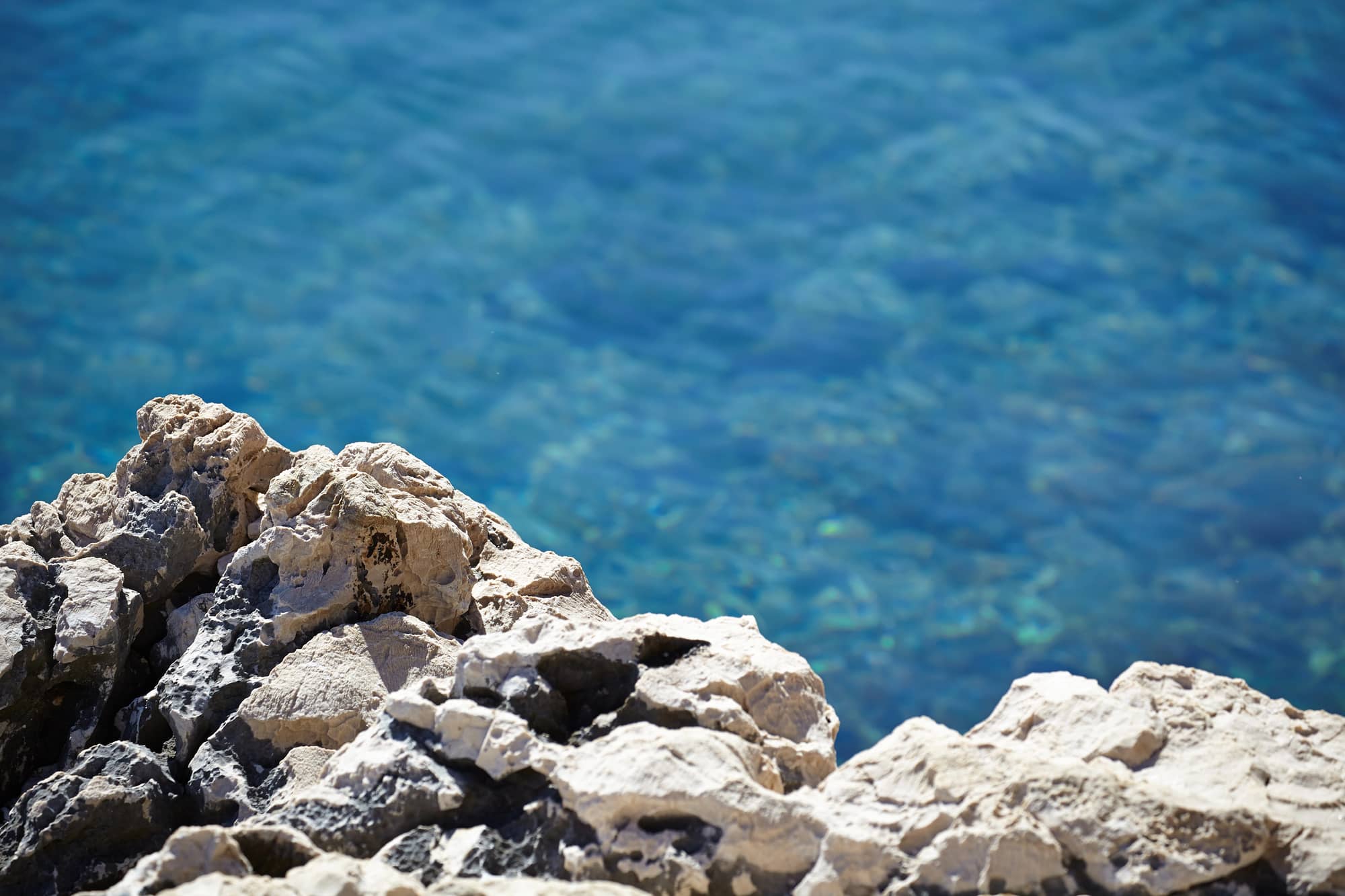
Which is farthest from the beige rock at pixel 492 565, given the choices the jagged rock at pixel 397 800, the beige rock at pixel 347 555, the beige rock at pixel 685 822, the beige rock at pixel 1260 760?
the beige rock at pixel 1260 760

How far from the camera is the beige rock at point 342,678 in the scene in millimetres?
2455

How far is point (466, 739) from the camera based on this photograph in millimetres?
2062

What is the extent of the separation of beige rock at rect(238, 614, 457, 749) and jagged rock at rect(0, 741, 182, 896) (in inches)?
8.5

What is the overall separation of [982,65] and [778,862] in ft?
27.1

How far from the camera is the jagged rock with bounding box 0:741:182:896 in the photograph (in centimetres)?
226

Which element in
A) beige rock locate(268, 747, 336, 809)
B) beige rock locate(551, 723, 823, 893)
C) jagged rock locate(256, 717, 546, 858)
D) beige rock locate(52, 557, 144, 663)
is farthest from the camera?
beige rock locate(52, 557, 144, 663)

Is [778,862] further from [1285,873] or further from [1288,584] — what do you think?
[1288,584]

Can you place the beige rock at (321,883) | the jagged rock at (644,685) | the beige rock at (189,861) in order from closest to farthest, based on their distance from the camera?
the beige rock at (321,883) < the beige rock at (189,861) < the jagged rock at (644,685)

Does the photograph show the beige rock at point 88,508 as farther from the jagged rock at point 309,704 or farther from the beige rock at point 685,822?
the beige rock at point 685,822

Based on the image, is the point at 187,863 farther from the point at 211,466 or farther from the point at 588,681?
the point at 211,466

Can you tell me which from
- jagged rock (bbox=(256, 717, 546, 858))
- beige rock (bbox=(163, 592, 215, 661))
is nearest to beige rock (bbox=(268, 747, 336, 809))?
jagged rock (bbox=(256, 717, 546, 858))

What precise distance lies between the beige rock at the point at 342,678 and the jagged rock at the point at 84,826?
216mm

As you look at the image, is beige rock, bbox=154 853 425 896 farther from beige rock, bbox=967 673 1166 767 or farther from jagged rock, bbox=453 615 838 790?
beige rock, bbox=967 673 1166 767

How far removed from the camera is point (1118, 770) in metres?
1.96
